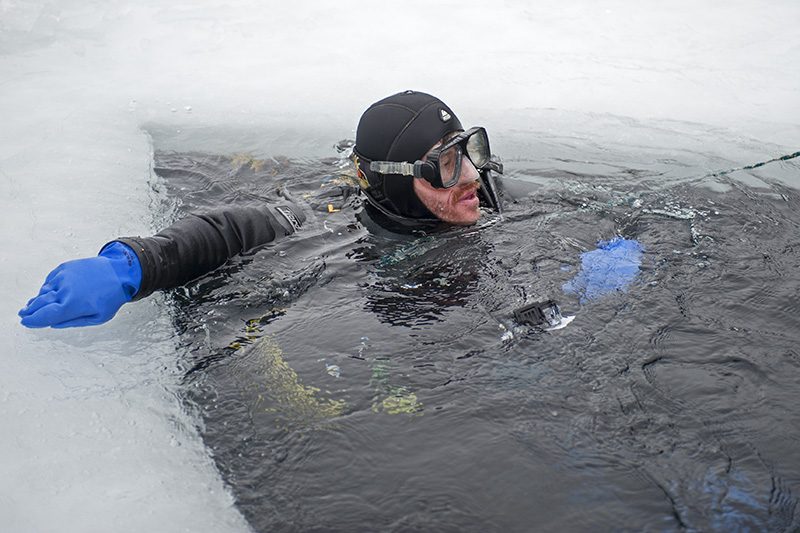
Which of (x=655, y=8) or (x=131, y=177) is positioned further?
(x=655, y=8)

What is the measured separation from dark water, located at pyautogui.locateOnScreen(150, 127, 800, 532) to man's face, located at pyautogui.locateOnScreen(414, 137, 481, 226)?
0.14 meters

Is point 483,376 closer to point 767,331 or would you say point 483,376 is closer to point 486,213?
point 767,331

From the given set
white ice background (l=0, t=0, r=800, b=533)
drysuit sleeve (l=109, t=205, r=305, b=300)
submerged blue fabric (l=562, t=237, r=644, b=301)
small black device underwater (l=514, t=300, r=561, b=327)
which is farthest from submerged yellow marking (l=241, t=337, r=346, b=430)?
submerged blue fabric (l=562, t=237, r=644, b=301)

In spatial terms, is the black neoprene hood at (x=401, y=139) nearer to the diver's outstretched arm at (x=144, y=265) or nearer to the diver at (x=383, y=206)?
the diver at (x=383, y=206)

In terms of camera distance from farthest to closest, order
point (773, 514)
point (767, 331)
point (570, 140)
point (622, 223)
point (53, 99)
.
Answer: point (53, 99), point (570, 140), point (622, 223), point (767, 331), point (773, 514)

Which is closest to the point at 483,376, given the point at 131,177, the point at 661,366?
the point at 661,366

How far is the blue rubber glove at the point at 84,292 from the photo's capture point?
2359 mm

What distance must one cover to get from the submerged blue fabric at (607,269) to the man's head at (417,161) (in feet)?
2.48

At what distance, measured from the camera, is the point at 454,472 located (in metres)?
1.81

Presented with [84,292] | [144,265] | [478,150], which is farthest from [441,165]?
[84,292]

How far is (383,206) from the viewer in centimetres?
353

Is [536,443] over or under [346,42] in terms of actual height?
under

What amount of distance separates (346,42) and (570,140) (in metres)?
2.94

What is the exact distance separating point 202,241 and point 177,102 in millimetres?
3494
